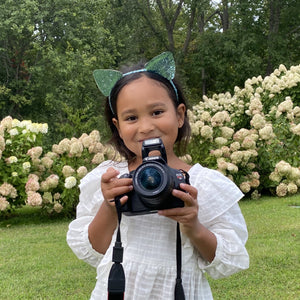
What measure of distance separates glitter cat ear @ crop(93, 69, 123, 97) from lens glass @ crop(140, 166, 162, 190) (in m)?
0.56

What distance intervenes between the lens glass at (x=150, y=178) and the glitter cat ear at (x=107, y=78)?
56 cm

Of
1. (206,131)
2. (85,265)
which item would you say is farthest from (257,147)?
(85,265)

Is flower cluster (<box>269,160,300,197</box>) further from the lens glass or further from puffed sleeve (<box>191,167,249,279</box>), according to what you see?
the lens glass

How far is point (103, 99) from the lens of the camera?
1922mm

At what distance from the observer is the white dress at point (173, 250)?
1362mm

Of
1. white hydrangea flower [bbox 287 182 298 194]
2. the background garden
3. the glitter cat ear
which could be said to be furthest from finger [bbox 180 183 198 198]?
white hydrangea flower [bbox 287 182 298 194]

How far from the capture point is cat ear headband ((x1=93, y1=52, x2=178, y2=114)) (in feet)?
5.08

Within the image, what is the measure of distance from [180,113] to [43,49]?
16.8m

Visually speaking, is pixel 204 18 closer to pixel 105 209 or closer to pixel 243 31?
pixel 243 31

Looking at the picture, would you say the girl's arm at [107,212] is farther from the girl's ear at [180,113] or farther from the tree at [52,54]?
the tree at [52,54]

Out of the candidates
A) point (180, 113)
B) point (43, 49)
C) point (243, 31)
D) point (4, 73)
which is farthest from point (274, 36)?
point (180, 113)

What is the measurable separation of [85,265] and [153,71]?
8.17 feet

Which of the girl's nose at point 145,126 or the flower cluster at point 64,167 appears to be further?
the flower cluster at point 64,167

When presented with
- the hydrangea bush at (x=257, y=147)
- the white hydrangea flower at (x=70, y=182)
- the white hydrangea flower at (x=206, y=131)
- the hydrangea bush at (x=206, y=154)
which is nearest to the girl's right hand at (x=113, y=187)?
the hydrangea bush at (x=206, y=154)
